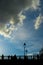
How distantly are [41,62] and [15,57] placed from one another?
669 centimetres

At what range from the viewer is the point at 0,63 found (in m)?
58.0

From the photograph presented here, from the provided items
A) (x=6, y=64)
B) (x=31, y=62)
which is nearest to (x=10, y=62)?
(x=6, y=64)

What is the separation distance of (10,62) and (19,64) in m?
2.33

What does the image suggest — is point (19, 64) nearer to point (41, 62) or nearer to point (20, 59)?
point (20, 59)

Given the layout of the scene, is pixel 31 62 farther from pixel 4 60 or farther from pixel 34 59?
pixel 4 60

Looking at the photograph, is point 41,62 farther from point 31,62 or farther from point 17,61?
point 17,61

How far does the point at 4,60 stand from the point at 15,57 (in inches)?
111

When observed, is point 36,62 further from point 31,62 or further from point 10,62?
point 10,62

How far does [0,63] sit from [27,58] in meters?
6.86

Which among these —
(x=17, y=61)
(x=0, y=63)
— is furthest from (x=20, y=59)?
(x=0, y=63)

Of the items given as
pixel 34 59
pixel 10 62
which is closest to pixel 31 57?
pixel 34 59

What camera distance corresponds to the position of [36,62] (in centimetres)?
5844

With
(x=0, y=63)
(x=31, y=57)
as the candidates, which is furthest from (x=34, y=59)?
(x=0, y=63)

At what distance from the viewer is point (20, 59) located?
57781 mm
